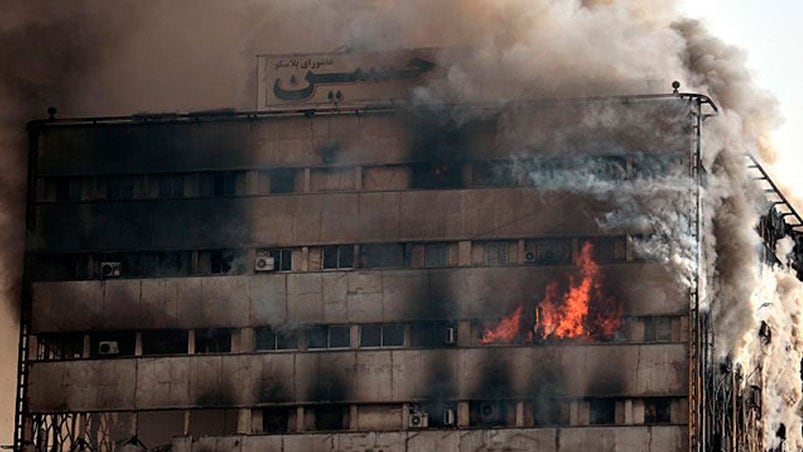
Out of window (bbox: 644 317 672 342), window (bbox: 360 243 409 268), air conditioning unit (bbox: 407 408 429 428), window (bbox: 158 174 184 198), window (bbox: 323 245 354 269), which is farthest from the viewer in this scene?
window (bbox: 158 174 184 198)

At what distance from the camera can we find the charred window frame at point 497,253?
75.2 meters

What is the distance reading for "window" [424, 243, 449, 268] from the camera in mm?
75688

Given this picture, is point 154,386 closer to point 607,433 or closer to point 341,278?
point 341,278

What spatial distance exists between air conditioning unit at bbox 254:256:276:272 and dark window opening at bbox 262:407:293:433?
572cm

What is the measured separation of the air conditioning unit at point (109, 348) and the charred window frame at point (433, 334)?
489 inches

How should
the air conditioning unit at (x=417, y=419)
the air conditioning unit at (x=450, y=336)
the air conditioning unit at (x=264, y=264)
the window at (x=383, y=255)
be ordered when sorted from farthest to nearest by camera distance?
1. the air conditioning unit at (x=264, y=264)
2. the window at (x=383, y=255)
3. the air conditioning unit at (x=450, y=336)
4. the air conditioning unit at (x=417, y=419)

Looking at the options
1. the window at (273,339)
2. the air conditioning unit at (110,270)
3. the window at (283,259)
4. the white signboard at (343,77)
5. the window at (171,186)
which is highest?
the white signboard at (343,77)

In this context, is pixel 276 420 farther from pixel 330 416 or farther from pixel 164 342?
pixel 164 342

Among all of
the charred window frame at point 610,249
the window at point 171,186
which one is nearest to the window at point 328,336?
the window at point 171,186

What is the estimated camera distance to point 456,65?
258 feet

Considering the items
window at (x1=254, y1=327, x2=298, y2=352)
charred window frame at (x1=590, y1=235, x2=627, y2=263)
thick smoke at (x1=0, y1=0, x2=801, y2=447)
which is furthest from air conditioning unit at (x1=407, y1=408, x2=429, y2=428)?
thick smoke at (x1=0, y1=0, x2=801, y2=447)

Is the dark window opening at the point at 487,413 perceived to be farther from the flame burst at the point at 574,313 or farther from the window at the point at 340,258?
the window at the point at 340,258

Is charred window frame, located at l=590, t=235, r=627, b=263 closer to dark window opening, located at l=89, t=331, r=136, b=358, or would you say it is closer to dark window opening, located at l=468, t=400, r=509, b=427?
dark window opening, located at l=468, t=400, r=509, b=427

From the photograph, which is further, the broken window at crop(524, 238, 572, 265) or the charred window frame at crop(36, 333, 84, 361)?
the charred window frame at crop(36, 333, 84, 361)
